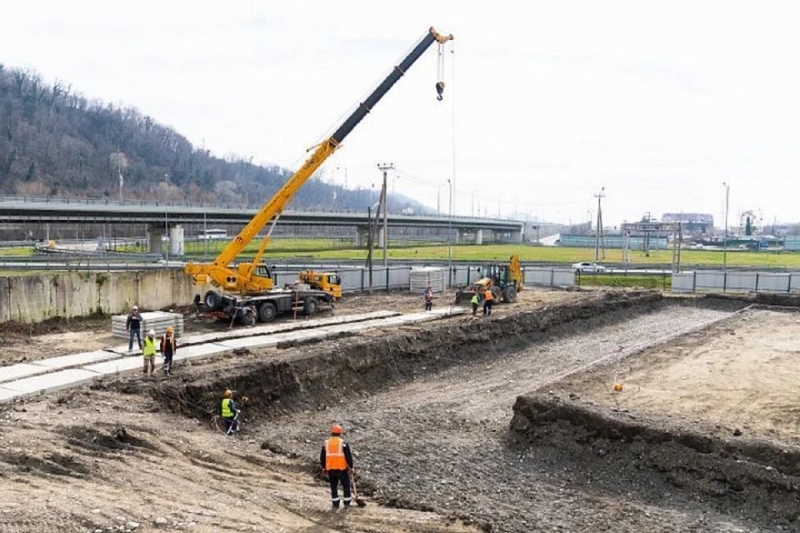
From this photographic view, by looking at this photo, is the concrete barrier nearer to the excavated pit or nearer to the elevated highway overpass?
the excavated pit

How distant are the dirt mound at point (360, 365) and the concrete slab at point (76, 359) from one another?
401 centimetres

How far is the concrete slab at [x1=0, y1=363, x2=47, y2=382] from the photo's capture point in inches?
665

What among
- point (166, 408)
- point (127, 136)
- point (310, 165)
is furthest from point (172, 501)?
point (127, 136)

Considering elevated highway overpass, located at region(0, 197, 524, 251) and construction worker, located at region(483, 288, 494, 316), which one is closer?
construction worker, located at region(483, 288, 494, 316)

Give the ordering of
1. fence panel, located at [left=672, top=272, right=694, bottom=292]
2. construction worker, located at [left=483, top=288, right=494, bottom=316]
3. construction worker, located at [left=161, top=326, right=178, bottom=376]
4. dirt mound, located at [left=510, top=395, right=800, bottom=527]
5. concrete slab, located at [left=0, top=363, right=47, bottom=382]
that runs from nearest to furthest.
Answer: dirt mound, located at [left=510, top=395, right=800, bottom=527] → concrete slab, located at [left=0, top=363, right=47, bottom=382] → construction worker, located at [left=161, top=326, right=178, bottom=376] → construction worker, located at [left=483, top=288, right=494, bottom=316] → fence panel, located at [left=672, top=272, right=694, bottom=292]

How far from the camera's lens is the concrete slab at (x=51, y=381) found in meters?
15.8

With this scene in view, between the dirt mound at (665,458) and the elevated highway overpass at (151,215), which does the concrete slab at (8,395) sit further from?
the elevated highway overpass at (151,215)

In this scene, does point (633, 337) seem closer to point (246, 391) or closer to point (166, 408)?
point (246, 391)

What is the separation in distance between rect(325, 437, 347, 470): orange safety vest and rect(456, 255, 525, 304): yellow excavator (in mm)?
22058

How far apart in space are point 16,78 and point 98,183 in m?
55.1

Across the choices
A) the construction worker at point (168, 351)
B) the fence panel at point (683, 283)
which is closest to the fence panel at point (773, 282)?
the fence panel at point (683, 283)

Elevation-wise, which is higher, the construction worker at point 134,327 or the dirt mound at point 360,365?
the construction worker at point 134,327

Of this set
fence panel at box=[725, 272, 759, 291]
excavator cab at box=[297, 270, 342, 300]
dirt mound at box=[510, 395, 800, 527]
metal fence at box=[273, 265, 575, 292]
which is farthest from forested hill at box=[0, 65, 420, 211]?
dirt mound at box=[510, 395, 800, 527]

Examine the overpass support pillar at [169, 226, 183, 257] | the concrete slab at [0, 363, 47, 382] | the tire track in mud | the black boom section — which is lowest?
the tire track in mud
